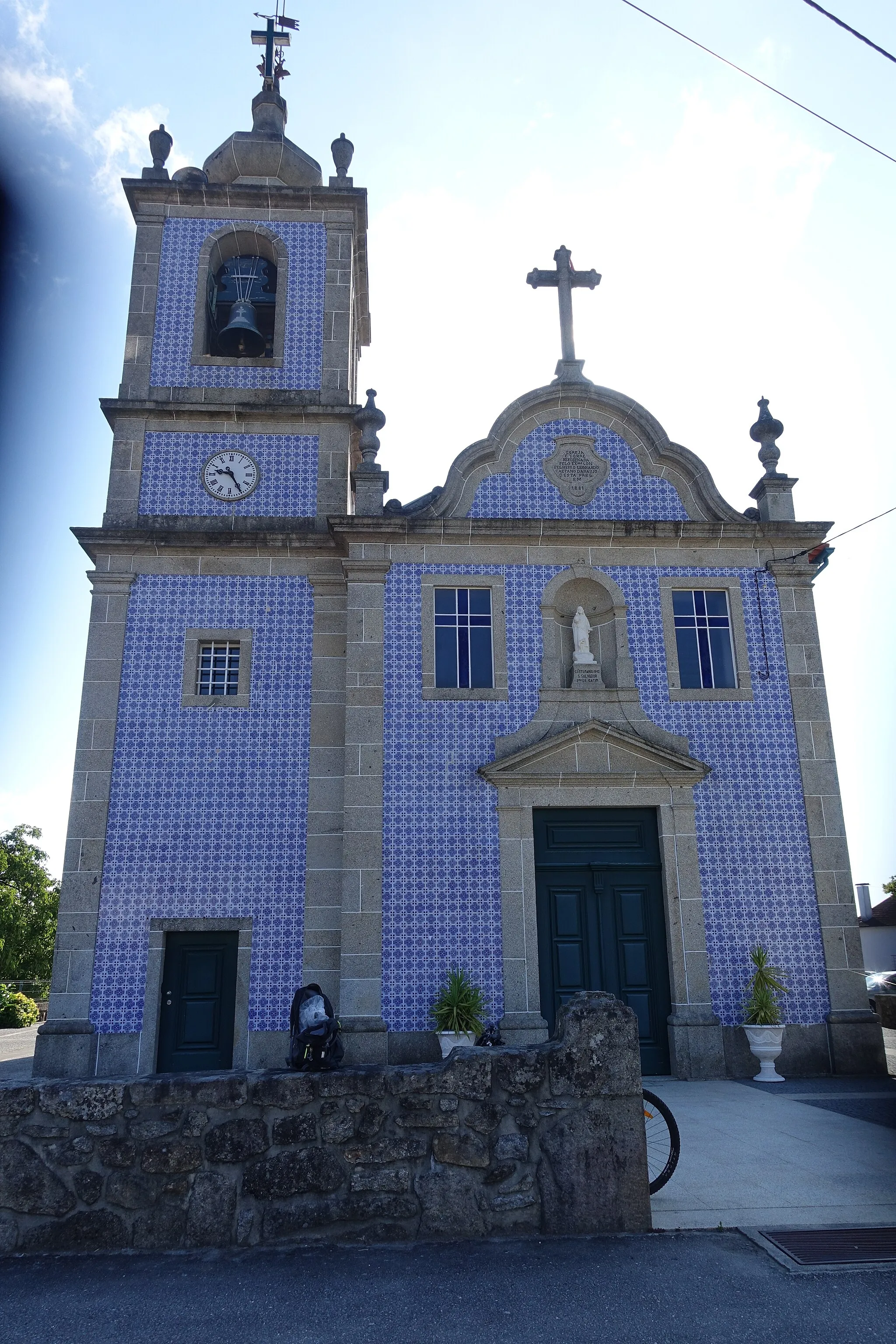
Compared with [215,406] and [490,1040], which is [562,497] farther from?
[490,1040]

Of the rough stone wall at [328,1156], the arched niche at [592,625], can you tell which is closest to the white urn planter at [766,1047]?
the arched niche at [592,625]

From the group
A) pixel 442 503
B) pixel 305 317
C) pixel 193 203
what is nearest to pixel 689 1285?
pixel 442 503

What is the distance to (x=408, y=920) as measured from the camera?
33.3ft

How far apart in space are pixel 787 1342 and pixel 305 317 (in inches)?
494

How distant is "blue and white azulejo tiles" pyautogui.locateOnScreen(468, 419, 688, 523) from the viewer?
11.8 meters

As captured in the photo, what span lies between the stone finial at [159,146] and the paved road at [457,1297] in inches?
548

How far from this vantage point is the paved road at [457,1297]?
149 inches

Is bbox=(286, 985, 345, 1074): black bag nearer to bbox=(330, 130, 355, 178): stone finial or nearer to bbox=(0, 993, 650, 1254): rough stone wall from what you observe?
bbox=(0, 993, 650, 1254): rough stone wall

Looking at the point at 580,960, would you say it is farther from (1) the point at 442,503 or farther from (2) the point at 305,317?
(2) the point at 305,317

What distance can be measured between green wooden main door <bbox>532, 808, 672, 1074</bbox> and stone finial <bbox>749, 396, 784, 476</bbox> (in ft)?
16.0

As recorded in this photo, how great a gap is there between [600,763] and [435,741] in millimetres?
1922

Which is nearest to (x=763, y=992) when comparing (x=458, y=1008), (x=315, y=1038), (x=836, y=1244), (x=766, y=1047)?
(x=766, y=1047)

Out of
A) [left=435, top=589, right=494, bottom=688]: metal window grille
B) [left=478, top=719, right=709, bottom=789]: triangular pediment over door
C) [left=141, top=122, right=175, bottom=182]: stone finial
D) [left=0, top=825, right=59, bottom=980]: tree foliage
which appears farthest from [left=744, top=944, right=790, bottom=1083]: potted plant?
[left=0, top=825, right=59, bottom=980]: tree foliage

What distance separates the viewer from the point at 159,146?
537 inches
